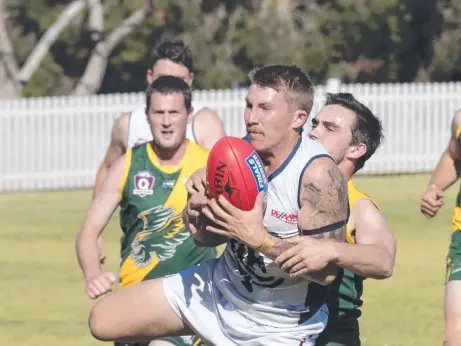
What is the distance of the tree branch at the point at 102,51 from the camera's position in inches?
1362

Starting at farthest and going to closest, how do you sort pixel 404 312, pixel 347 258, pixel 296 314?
1. pixel 404 312
2. pixel 296 314
3. pixel 347 258

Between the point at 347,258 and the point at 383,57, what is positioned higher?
the point at 347,258

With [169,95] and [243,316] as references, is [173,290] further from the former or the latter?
[169,95]

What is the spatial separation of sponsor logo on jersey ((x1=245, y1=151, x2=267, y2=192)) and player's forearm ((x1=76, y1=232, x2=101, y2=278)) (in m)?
1.69

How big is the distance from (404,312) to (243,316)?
19.0 ft

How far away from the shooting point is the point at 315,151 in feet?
18.6

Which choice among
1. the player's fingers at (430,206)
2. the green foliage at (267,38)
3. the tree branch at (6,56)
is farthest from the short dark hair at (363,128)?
the green foliage at (267,38)

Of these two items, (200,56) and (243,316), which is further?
(200,56)

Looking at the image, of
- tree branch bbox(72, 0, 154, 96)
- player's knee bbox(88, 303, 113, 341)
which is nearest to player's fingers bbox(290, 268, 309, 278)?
player's knee bbox(88, 303, 113, 341)

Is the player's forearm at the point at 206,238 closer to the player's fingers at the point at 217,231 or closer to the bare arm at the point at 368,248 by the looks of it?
the player's fingers at the point at 217,231

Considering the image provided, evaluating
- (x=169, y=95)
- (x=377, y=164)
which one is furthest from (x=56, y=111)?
(x=169, y=95)

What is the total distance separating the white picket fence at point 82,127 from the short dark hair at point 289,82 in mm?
17550

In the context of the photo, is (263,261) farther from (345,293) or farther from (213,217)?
(345,293)

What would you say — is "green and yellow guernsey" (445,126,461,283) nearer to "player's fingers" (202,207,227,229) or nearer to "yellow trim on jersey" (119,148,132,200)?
"yellow trim on jersey" (119,148,132,200)
